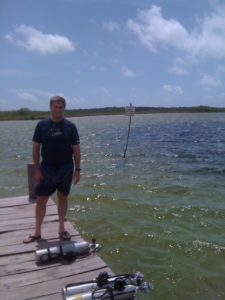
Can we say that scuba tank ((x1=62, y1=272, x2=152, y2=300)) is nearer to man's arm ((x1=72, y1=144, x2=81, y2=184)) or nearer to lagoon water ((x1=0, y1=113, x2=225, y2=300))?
lagoon water ((x1=0, y1=113, x2=225, y2=300))

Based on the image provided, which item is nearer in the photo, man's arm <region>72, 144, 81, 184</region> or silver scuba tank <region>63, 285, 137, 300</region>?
silver scuba tank <region>63, 285, 137, 300</region>

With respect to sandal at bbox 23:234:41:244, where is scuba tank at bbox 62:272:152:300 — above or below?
above

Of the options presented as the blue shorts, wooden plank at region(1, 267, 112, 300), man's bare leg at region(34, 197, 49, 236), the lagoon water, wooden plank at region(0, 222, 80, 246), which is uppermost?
the blue shorts

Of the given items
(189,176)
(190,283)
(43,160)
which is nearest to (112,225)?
(190,283)

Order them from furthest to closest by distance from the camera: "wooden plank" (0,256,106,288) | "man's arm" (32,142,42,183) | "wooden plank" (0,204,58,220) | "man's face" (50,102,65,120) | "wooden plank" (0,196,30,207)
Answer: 1. "wooden plank" (0,196,30,207)
2. "wooden plank" (0,204,58,220)
3. "man's arm" (32,142,42,183)
4. "man's face" (50,102,65,120)
5. "wooden plank" (0,256,106,288)

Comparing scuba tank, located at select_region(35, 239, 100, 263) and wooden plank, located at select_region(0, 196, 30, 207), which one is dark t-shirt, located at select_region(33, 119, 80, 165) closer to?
scuba tank, located at select_region(35, 239, 100, 263)

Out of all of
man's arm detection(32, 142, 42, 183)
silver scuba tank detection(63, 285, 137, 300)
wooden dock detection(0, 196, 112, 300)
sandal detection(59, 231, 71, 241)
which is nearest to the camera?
silver scuba tank detection(63, 285, 137, 300)

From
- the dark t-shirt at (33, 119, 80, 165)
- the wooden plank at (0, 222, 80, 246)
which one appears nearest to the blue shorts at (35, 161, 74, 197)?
the dark t-shirt at (33, 119, 80, 165)

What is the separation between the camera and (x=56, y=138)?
622cm

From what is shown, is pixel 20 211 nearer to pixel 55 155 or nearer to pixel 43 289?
pixel 55 155

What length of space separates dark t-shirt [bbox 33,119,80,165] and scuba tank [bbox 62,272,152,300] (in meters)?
2.19

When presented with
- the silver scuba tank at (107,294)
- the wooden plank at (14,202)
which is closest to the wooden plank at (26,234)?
the wooden plank at (14,202)

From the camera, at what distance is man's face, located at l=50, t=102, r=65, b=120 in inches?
241

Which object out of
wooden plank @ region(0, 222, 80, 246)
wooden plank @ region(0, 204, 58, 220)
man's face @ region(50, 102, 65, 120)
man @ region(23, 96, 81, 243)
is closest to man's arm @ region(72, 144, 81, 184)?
man @ region(23, 96, 81, 243)
